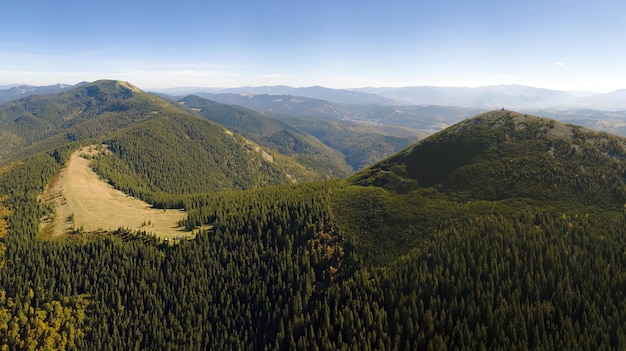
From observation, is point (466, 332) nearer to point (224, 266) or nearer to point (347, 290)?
point (347, 290)

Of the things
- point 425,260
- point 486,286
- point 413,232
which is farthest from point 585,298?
point 413,232

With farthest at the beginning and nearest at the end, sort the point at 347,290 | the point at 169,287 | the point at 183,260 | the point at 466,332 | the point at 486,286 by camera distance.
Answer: the point at 183,260, the point at 169,287, the point at 347,290, the point at 486,286, the point at 466,332

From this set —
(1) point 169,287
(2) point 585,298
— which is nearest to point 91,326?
(1) point 169,287

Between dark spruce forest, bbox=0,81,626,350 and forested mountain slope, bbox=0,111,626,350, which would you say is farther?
forested mountain slope, bbox=0,111,626,350


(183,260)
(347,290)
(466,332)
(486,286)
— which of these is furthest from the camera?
(183,260)

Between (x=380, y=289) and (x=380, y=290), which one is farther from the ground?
(x=380, y=289)

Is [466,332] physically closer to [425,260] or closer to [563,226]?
[425,260]

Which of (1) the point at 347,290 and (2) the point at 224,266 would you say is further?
(2) the point at 224,266

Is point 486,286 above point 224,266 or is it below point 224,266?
above

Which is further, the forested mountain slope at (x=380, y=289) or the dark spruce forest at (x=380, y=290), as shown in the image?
the forested mountain slope at (x=380, y=289)

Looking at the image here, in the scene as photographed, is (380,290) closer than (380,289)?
Yes

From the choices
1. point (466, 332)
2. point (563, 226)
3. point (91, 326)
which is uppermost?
point (563, 226)
